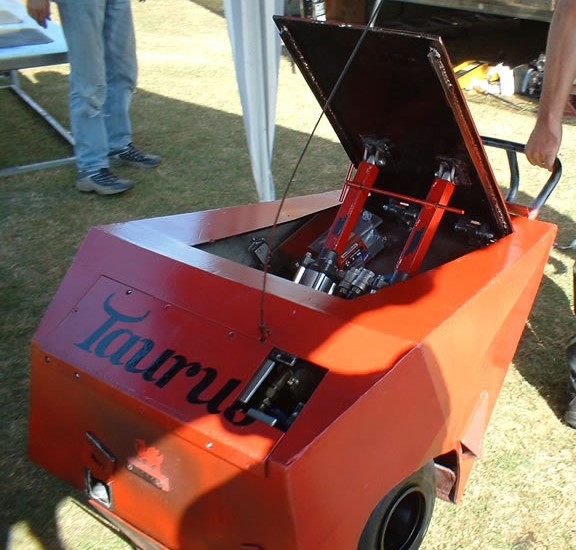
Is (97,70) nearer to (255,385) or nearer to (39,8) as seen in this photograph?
(39,8)

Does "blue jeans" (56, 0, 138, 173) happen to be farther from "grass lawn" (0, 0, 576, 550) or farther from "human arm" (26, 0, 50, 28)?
"grass lawn" (0, 0, 576, 550)

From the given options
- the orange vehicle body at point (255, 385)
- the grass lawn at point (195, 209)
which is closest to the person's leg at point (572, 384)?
the grass lawn at point (195, 209)

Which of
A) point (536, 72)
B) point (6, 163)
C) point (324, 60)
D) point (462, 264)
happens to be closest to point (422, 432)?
point (462, 264)

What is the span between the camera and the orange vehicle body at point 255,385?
4.07ft

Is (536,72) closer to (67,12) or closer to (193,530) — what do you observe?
(67,12)

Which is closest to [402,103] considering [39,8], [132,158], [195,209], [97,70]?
[195,209]

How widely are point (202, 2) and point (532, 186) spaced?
6046 mm

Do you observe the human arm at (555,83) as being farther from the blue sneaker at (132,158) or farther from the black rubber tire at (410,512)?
the blue sneaker at (132,158)

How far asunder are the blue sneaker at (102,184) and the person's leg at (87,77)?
4cm

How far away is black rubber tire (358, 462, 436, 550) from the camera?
4.70ft

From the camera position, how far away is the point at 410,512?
1564 millimetres

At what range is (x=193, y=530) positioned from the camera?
4.40 feet

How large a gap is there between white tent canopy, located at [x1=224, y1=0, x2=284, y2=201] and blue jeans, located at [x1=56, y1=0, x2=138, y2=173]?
880mm

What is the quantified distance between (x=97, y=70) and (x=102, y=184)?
0.58 m
